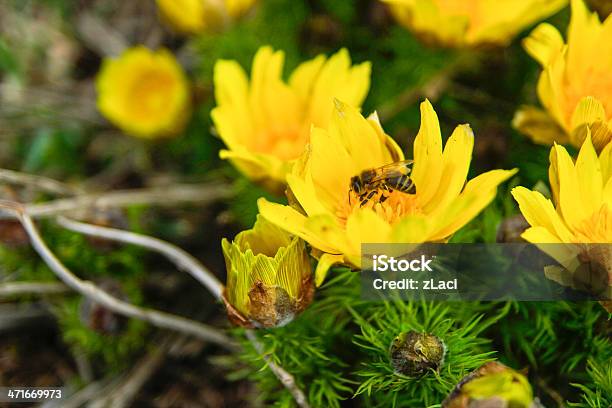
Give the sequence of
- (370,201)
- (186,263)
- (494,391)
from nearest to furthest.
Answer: (494,391), (370,201), (186,263)

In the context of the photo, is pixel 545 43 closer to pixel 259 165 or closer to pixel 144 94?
pixel 259 165

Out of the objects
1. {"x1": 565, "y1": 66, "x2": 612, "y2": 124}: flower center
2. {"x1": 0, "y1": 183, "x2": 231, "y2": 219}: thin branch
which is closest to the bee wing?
{"x1": 565, "y1": 66, "x2": 612, "y2": 124}: flower center

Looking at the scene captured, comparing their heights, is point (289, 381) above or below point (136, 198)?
below

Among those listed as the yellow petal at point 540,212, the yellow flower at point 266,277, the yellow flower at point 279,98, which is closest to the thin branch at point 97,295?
the yellow flower at point 266,277

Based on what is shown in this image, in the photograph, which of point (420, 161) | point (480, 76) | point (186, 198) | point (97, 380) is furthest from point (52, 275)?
point (480, 76)

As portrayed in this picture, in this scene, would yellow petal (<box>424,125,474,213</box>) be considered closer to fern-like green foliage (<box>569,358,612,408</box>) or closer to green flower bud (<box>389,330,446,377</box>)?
green flower bud (<box>389,330,446,377</box>)

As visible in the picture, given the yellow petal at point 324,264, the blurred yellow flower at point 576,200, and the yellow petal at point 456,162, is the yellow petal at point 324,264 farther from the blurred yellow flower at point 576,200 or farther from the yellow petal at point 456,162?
the blurred yellow flower at point 576,200

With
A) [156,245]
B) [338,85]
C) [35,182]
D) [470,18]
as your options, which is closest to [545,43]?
[470,18]
